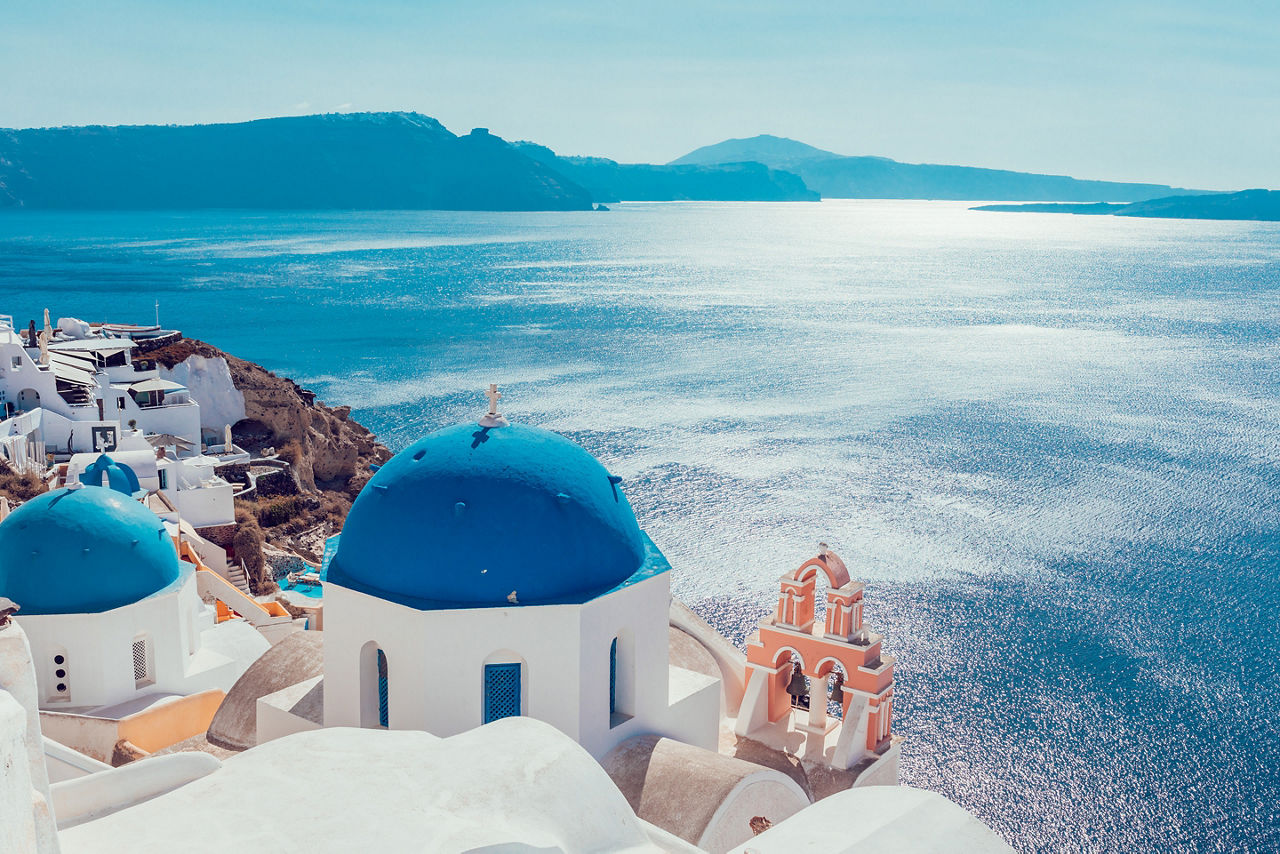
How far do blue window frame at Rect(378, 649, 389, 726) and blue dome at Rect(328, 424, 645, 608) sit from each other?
36.3 inches

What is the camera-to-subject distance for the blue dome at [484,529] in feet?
34.7

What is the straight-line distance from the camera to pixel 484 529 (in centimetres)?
1062

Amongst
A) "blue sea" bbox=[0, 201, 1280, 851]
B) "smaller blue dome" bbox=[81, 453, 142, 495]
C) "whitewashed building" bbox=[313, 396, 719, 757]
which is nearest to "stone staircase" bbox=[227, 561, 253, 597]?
"smaller blue dome" bbox=[81, 453, 142, 495]

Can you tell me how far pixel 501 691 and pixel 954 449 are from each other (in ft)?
133

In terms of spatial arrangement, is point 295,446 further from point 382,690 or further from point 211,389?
point 382,690

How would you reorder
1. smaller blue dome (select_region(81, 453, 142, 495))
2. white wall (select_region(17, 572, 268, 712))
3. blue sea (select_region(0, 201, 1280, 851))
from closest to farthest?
white wall (select_region(17, 572, 268, 712)) < smaller blue dome (select_region(81, 453, 142, 495)) < blue sea (select_region(0, 201, 1280, 851))

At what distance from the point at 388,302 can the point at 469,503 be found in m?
86.1

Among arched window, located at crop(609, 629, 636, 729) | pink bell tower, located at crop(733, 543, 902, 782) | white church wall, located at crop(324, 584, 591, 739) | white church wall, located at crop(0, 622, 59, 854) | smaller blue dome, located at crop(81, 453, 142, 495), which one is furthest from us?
smaller blue dome, located at crop(81, 453, 142, 495)

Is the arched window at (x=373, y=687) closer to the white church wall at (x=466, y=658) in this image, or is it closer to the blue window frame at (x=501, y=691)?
the white church wall at (x=466, y=658)

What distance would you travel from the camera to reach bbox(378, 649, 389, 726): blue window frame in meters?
11.2

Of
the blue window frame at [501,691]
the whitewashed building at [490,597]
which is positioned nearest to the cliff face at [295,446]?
→ the whitewashed building at [490,597]

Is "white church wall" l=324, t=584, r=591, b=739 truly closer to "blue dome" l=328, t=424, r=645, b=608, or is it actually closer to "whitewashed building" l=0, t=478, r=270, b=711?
"blue dome" l=328, t=424, r=645, b=608

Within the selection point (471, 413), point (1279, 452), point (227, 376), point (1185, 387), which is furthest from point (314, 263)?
point (1279, 452)

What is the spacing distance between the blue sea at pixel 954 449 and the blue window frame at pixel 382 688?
16.2 m
